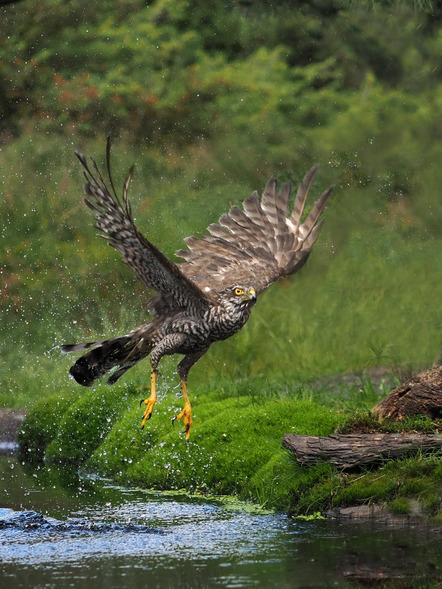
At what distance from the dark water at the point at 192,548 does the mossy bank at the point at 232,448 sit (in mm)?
257

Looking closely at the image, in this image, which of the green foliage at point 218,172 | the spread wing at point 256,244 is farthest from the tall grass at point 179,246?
the spread wing at point 256,244

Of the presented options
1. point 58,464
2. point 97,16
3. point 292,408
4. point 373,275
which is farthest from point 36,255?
point 292,408

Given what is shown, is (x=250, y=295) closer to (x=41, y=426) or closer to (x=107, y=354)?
(x=107, y=354)

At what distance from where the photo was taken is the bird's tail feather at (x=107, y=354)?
7473mm

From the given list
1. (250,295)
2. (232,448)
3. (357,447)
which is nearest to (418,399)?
(357,447)

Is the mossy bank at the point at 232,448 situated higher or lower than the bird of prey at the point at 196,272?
lower

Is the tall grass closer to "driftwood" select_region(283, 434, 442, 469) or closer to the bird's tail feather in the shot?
the bird's tail feather

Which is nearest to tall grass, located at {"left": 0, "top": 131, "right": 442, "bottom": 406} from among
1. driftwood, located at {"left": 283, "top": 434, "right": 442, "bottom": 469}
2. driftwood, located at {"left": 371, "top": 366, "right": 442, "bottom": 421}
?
driftwood, located at {"left": 371, "top": 366, "right": 442, "bottom": 421}

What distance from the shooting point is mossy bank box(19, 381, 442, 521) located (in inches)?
278

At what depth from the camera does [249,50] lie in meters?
18.3

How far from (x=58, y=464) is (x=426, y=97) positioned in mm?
9265

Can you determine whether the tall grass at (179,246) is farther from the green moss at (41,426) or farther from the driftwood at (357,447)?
the driftwood at (357,447)

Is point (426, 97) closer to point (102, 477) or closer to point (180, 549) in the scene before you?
point (102, 477)

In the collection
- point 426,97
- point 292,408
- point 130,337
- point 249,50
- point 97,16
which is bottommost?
point 292,408
